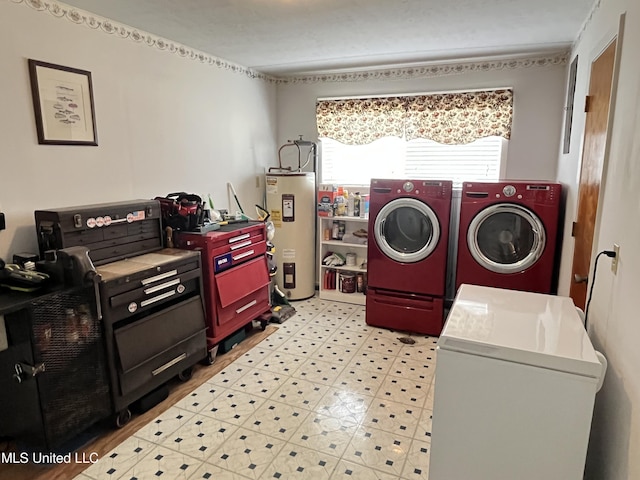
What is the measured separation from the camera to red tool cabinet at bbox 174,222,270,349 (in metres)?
2.92

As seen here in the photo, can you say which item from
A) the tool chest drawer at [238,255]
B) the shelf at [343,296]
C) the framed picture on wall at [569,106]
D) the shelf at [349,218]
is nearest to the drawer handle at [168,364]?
the tool chest drawer at [238,255]

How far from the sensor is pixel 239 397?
2574mm

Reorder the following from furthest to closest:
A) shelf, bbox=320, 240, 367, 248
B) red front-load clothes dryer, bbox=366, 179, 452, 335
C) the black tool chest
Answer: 1. shelf, bbox=320, 240, 367, 248
2. red front-load clothes dryer, bbox=366, 179, 452, 335
3. the black tool chest

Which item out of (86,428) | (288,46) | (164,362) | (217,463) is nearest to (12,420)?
(86,428)

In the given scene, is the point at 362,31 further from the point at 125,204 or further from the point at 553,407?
the point at 553,407

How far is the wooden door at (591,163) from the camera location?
1835 millimetres

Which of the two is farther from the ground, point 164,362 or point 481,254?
point 481,254

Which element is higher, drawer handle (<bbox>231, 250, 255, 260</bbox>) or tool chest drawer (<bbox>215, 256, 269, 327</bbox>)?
drawer handle (<bbox>231, 250, 255, 260</bbox>)

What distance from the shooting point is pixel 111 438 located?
7.20 ft

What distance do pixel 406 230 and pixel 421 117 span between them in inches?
47.2

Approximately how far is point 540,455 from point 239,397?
1775mm

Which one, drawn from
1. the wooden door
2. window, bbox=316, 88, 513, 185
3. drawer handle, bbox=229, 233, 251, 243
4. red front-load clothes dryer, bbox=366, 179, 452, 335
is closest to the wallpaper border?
window, bbox=316, 88, 513, 185

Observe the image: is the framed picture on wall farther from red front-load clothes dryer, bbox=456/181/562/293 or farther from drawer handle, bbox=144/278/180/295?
drawer handle, bbox=144/278/180/295

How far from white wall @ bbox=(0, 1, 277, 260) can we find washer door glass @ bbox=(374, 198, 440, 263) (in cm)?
151
